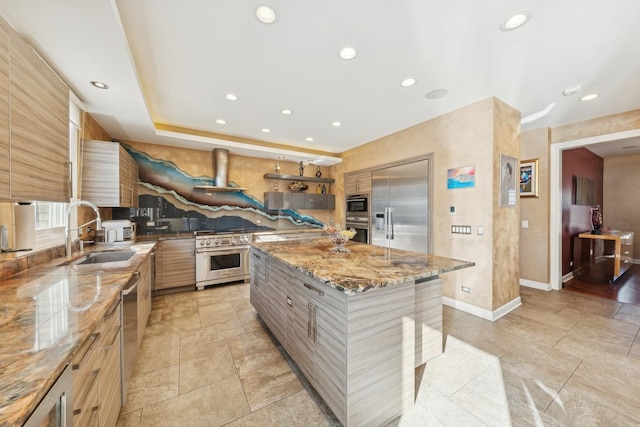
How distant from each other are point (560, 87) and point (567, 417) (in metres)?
3.12

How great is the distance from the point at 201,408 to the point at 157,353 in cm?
93

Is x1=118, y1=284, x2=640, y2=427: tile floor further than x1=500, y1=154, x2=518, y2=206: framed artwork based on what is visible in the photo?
→ No

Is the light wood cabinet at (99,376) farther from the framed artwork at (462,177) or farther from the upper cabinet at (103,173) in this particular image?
the framed artwork at (462,177)

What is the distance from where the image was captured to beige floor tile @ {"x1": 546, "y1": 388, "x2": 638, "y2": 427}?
4.93ft

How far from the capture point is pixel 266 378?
190cm

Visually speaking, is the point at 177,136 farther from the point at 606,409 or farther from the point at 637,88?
the point at 637,88

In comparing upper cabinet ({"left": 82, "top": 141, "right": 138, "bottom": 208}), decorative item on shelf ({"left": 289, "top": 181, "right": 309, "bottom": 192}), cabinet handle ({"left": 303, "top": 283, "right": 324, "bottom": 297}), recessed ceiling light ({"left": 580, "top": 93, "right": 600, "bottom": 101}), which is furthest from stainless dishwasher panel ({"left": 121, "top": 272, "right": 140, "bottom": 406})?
recessed ceiling light ({"left": 580, "top": 93, "right": 600, "bottom": 101})

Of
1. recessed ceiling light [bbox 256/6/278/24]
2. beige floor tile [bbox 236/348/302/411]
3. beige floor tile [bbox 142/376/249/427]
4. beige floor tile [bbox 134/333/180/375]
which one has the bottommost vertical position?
beige floor tile [bbox 142/376/249/427]

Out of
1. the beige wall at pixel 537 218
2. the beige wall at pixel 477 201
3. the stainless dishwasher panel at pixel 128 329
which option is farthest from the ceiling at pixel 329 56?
→ the stainless dishwasher panel at pixel 128 329

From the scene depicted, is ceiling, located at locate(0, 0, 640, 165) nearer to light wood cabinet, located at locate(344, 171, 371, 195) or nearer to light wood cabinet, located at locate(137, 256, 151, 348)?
light wood cabinet, located at locate(344, 171, 371, 195)

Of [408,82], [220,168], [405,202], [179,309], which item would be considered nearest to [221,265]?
[179,309]

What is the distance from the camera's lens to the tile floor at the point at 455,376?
155cm

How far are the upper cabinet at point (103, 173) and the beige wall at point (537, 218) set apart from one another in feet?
20.1

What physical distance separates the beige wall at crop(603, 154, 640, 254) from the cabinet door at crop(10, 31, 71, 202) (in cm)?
1017
